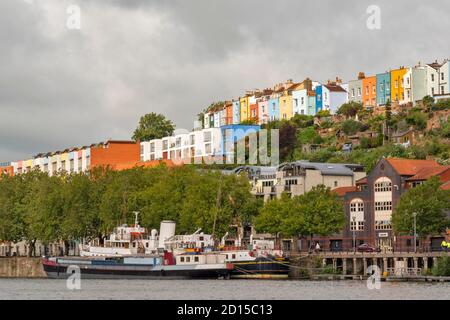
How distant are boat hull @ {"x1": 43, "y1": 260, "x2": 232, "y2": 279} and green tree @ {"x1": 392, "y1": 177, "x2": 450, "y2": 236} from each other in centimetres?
1975

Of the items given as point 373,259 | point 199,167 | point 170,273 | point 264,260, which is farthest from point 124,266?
point 199,167

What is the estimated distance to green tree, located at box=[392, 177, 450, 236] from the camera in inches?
5310

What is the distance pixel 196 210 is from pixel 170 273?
50.9ft

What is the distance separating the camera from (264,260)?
13825 centimetres

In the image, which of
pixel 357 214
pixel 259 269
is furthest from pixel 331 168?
pixel 259 269

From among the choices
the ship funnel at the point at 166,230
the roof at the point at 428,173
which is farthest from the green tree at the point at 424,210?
the ship funnel at the point at 166,230

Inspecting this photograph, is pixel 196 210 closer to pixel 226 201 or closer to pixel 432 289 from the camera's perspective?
pixel 226 201

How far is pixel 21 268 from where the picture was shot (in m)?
174

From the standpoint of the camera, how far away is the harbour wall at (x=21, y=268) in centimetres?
17050

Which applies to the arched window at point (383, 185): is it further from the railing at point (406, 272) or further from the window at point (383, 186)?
the railing at point (406, 272)

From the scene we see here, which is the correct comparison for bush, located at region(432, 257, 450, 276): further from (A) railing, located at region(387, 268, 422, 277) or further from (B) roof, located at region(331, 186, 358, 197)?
(B) roof, located at region(331, 186, 358, 197)

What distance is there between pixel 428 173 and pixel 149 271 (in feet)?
119

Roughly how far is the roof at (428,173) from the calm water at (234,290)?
2989 cm
